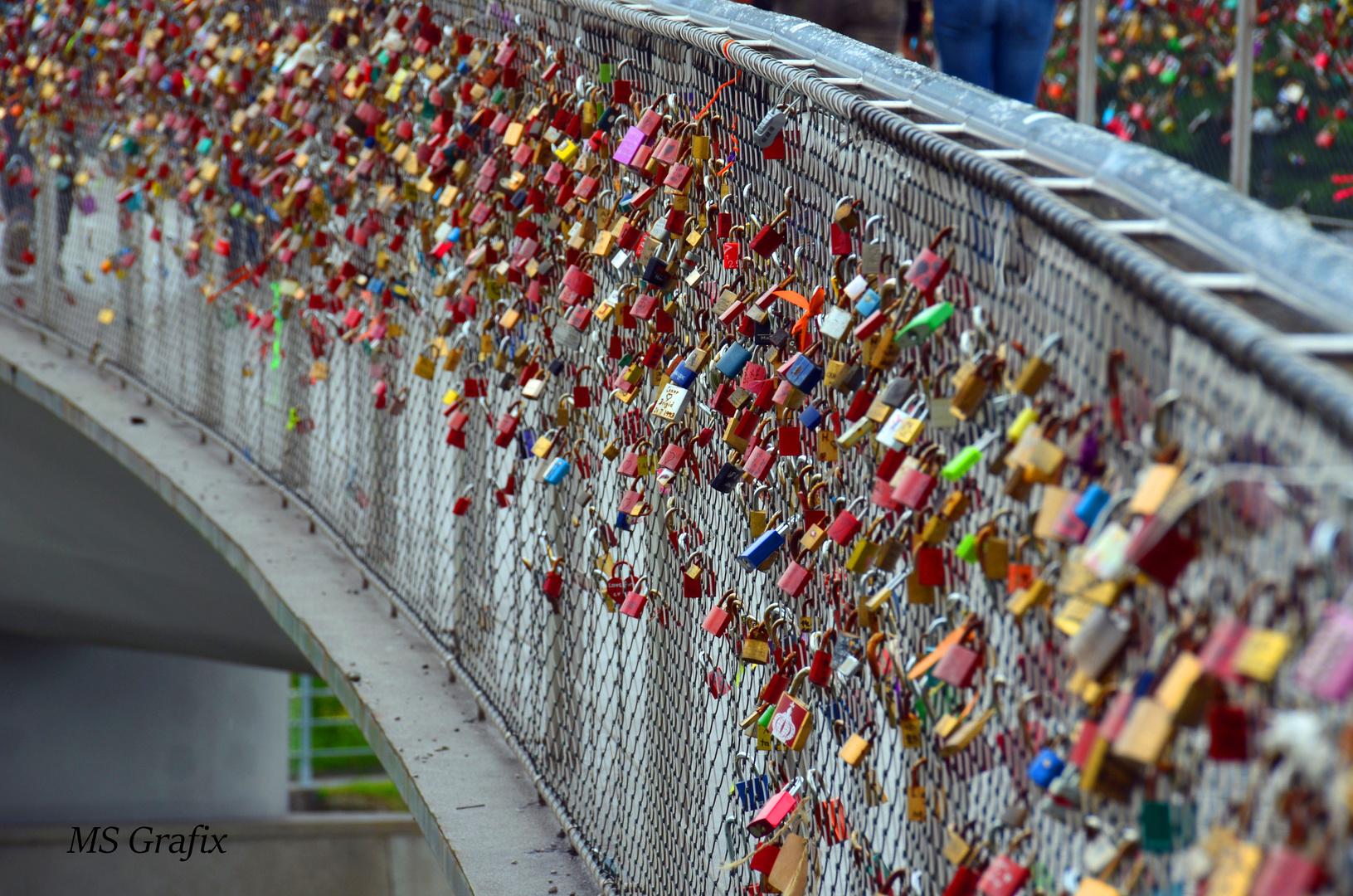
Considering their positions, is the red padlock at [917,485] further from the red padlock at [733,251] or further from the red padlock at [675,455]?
the red padlock at [675,455]

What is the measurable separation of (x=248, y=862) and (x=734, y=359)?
9956 millimetres

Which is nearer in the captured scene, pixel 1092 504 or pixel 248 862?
pixel 1092 504

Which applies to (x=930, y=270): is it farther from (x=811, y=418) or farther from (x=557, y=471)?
(x=557, y=471)

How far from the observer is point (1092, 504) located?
3.32 ft

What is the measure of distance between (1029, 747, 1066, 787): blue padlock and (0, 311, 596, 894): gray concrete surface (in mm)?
1368

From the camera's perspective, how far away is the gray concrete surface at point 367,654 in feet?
8.16

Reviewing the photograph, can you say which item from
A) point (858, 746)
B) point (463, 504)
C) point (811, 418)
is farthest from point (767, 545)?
point (463, 504)

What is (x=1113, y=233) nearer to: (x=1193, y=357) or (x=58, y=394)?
(x=1193, y=357)

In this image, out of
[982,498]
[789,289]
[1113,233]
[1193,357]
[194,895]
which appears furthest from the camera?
[194,895]

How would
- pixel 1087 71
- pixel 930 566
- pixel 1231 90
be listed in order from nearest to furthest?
pixel 930 566 → pixel 1087 71 → pixel 1231 90

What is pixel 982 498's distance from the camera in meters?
1.24

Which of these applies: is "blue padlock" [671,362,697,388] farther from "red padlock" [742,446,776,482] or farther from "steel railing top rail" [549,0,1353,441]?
"steel railing top rail" [549,0,1353,441]

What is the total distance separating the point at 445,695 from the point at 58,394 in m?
2.67

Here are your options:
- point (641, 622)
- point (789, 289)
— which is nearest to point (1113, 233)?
point (789, 289)
